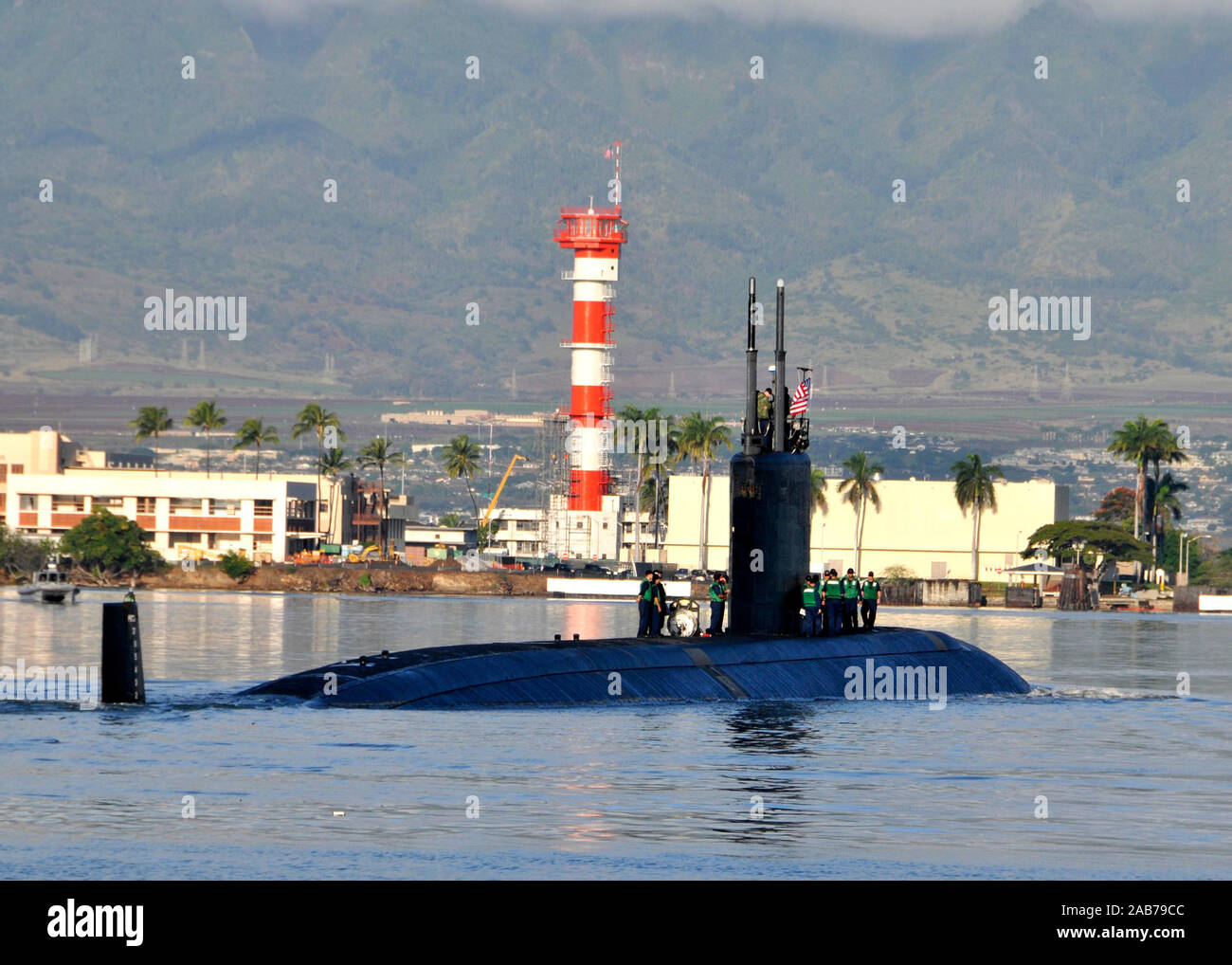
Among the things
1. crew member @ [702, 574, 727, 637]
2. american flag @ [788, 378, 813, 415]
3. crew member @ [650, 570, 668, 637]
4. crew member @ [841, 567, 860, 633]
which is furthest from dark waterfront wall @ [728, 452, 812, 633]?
crew member @ [841, 567, 860, 633]

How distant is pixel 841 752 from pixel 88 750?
401 inches

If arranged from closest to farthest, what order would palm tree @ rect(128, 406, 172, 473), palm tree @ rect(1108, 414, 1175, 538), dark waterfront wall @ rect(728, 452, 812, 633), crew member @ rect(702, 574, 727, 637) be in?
dark waterfront wall @ rect(728, 452, 812, 633) < crew member @ rect(702, 574, 727, 637) < palm tree @ rect(1108, 414, 1175, 538) < palm tree @ rect(128, 406, 172, 473)

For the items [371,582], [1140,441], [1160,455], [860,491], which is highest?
[1140,441]

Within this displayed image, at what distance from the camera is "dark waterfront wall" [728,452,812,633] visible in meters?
35.3

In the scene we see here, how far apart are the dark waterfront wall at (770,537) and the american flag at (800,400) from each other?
831 millimetres

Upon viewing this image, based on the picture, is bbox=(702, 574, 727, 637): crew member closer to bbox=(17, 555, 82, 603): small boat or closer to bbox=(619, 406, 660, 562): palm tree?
bbox=(17, 555, 82, 603): small boat

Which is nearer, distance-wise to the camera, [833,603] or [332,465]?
[833,603]

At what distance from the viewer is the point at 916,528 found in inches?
6319

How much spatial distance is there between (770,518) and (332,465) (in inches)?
6216

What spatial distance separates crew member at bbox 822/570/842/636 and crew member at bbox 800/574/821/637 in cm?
146

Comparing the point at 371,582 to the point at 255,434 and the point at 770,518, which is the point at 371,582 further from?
the point at 770,518

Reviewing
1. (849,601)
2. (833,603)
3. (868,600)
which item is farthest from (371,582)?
(833,603)
